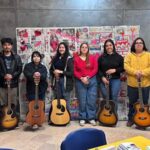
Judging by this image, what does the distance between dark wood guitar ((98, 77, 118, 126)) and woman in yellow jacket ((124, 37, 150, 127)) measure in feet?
1.19

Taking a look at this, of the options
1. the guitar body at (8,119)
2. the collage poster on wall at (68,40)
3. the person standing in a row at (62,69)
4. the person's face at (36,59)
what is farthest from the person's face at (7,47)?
the guitar body at (8,119)

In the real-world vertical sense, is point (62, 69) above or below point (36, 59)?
below

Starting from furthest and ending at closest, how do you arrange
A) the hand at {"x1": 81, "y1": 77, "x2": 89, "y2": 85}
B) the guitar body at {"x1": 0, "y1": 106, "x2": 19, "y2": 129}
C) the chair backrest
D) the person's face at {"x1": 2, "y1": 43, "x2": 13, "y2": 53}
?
the hand at {"x1": 81, "y1": 77, "x2": 89, "y2": 85} < the person's face at {"x1": 2, "y1": 43, "x2": 13, "y2": 53} < the guitar body at {"x1": 0, "y1": 106, "x2": 19, "y2": 129} < the chair backrest

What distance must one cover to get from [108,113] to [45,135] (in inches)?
43.9

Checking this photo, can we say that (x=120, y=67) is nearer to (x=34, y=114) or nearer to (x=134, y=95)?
(x=134, y=95)

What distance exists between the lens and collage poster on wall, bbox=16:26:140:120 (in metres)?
5.36

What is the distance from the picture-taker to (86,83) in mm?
5254

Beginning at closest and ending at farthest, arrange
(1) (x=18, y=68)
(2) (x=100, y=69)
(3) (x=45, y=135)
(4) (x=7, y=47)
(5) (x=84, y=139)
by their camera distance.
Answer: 1. (5) (x=84, y=139)
2. (3) (x=45, y=135)
3. (4) (x=7, y=47)
4. (1) (x=18, y=68)
5. (2) (x=100, y=69)

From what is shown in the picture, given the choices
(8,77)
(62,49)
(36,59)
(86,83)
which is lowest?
(86,83)

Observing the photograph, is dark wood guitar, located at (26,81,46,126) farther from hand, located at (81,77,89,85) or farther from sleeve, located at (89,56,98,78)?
sleeve, located at (89,56,98,78)

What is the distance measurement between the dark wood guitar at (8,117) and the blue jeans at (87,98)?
45.0 inches

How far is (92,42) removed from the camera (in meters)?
5.48

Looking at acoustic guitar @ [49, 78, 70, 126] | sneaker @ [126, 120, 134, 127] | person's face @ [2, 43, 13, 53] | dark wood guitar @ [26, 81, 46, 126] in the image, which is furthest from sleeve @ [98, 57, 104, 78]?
person's face @ [2, 43, 13, 53]

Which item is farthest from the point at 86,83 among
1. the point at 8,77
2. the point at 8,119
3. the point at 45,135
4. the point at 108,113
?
the point at 8,119
